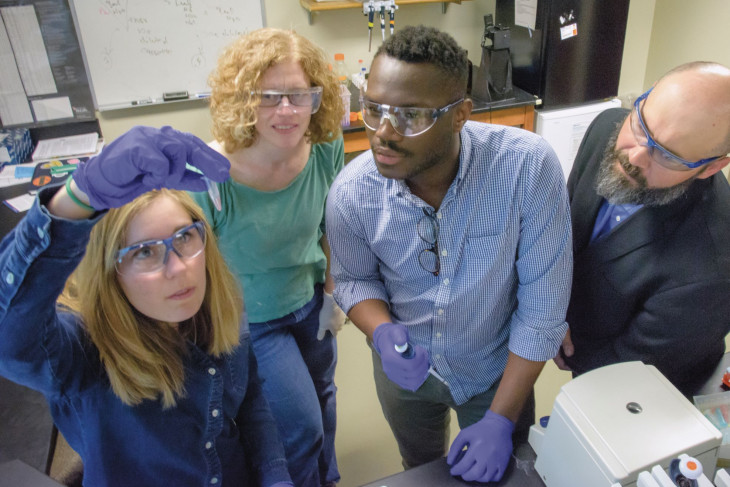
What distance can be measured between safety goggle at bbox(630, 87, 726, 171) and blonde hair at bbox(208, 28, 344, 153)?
90 cm

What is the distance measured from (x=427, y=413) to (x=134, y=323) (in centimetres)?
94

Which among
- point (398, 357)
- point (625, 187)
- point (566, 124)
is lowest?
point (566, 124)

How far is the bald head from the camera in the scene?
1182 mm

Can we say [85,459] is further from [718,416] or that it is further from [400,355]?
[718,416]

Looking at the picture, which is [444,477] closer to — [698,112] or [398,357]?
[398,357]

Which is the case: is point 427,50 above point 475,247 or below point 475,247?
above

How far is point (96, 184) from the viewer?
0.80 metres

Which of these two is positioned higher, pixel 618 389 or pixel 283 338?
pixel 618 389

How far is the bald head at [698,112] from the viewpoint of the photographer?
118cm

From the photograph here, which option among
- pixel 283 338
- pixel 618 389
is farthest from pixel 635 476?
pixel 283 338

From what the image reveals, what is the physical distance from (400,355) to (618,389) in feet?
1.69

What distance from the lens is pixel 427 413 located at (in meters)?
1.61

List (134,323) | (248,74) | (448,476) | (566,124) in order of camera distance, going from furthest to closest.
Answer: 1. (566,124)
2. (248,74)
3. (448,476)
4. (134,323)

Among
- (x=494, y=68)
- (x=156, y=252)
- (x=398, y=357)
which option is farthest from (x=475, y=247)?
(x=494, y=68)
